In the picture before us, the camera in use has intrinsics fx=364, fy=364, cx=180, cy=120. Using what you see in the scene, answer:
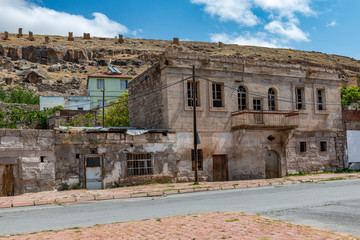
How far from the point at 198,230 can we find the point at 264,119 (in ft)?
51.2

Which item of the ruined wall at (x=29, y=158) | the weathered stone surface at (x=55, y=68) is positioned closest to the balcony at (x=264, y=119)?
the ruined wall at (x=29, y=158)

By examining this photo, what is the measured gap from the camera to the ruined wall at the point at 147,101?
849 inches

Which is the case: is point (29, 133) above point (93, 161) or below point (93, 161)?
above

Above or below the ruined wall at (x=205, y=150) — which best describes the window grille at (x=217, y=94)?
above

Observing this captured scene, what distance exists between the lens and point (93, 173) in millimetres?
18141

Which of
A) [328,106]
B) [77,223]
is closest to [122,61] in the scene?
[328,106]

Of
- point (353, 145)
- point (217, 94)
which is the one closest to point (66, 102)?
point (217, 94)

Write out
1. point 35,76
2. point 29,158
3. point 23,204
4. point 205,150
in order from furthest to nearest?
1. point 35,76
2. point 205,150
3. point 29,158
4. point 23,204

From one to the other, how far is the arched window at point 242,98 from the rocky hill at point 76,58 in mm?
47113

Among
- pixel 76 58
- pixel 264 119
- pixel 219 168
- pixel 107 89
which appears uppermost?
pixel 76 58

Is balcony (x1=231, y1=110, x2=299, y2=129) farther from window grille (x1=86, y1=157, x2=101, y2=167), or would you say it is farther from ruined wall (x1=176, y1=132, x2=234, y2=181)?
window grille (x1=86, y1=157, x2=101, y2=167)

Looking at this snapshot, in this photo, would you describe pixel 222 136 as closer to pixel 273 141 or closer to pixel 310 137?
pixel 273 141

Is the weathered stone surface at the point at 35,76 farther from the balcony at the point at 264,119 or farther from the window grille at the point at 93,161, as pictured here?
the balcony at the point at 264,119

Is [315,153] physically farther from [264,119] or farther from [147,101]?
[147,101]
